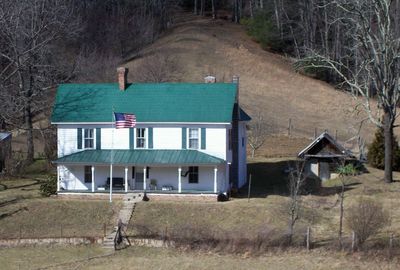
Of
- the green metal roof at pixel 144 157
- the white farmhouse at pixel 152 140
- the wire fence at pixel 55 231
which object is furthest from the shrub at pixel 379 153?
the wire fence at pixel 55 231

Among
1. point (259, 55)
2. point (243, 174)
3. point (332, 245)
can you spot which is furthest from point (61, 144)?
point (259, 55)

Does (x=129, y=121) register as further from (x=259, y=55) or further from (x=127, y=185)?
(x=259, y=55)

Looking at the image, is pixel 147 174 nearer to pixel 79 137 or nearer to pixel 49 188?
pixel 79 137

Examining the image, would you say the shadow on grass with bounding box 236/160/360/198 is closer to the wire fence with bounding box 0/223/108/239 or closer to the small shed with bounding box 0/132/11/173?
the wire fence with bounding box 0/223/108/239

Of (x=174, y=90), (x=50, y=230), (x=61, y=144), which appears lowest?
(x=50, y=230)

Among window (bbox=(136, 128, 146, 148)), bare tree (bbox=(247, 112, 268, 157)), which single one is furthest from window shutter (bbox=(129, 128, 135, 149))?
bare tree (bbox=(247, 112, 268, 157))

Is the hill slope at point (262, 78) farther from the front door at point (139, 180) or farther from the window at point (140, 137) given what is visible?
the front door at point (139, 180)
